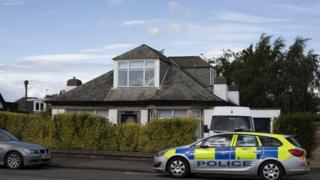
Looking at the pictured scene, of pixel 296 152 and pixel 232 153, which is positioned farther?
pixel 232 153

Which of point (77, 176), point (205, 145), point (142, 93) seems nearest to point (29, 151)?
point (77, 176)

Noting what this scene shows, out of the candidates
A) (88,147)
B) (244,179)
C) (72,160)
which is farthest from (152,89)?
(244,179)

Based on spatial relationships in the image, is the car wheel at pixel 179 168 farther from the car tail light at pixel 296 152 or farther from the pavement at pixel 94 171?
the car tail light at pixel 296 152

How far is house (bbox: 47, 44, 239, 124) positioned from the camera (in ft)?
106

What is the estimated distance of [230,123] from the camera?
20828mm

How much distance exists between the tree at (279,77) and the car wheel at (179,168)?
3350 cm

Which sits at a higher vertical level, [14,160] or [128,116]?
[128,116]

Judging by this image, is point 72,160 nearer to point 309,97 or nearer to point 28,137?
point 28,137

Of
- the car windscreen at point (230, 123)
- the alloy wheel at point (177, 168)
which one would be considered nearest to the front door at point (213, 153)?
the alloy wheel at point (177, 168)

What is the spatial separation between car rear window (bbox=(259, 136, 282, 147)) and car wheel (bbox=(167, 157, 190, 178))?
237 centimetres

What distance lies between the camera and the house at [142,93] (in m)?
32.4

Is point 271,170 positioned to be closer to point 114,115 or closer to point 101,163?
point 101,163

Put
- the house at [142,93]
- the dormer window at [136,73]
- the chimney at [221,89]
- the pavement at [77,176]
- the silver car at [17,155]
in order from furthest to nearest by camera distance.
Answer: the chimney at [221,89] < the dormer window at [136,73] < the house at [142,93] < the silver car at [17,155] < the pavement at [77,176]

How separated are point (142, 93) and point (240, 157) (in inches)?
754
